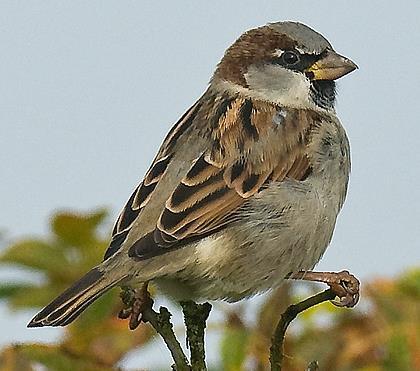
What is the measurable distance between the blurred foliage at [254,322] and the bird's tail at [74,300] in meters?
0.11

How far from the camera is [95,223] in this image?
2.59 meters

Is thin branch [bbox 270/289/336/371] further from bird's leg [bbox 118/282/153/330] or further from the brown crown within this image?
the brown crown

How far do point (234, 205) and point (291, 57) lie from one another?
75 cm

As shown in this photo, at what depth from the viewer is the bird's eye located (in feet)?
9.85

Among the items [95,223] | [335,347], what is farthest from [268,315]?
[95,223]

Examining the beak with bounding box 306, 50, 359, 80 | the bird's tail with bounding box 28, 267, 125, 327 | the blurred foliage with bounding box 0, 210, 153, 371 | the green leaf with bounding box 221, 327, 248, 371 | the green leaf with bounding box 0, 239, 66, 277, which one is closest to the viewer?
the bird's tail with bounding box 28, 267, 125, 327

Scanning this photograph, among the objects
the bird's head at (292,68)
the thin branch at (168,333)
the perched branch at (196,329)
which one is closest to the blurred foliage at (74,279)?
the perched branch at (196,329)

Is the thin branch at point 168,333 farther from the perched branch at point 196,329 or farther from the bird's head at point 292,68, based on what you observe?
the bird's head at point 292,68

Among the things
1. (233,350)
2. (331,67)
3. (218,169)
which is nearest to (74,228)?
(218,169)

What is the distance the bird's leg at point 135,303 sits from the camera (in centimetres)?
205

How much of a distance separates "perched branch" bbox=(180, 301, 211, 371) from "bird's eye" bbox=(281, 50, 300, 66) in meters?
1.20

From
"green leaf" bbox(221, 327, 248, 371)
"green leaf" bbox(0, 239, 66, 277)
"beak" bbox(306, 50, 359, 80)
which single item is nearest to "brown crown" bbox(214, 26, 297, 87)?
"beak" bbox(306, 50, 359, 80)

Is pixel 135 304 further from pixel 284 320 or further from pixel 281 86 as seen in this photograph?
pixel 281 86

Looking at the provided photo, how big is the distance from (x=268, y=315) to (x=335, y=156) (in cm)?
60
